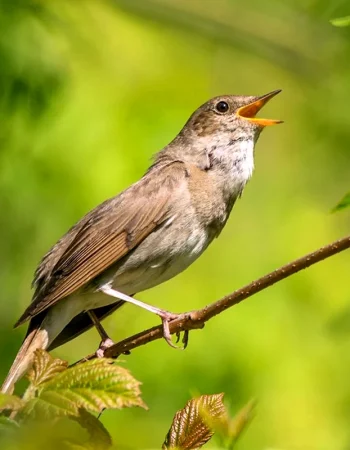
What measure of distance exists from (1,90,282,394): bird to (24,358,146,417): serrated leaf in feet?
7.10

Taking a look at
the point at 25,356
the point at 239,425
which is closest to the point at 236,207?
the point at 25,356

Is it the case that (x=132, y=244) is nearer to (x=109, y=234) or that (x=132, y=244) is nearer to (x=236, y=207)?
(x=109, y=234)

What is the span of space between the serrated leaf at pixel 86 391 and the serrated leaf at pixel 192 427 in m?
0.18

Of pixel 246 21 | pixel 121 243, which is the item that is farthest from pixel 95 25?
pixel 121 243

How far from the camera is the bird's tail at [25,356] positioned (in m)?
4.59

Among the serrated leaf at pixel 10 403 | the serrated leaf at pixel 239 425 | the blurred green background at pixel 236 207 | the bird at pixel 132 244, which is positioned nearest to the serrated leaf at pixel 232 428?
the serrated leaf at pixel 239 425

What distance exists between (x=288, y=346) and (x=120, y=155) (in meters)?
1.81

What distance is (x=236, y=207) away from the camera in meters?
7.51

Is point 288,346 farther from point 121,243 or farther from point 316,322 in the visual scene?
point 121,243

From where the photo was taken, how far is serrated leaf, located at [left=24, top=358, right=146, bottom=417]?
254 centimetres

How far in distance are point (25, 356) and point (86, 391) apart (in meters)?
2.30

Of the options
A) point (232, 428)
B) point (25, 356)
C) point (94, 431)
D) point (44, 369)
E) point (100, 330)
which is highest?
point (100, 330)

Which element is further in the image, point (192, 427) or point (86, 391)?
point (192, 427)

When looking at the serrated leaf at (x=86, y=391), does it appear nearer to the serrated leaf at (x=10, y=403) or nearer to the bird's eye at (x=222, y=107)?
the serrated leaf at (x=10, y=403)
